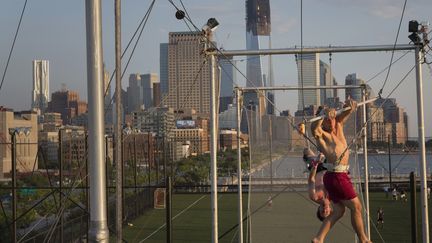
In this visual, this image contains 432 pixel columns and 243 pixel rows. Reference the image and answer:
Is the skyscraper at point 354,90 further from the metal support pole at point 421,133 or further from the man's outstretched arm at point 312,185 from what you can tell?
the man's outstretched arm at point 312,185

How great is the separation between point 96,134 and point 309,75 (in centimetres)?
614

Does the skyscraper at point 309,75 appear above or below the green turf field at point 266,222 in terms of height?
above

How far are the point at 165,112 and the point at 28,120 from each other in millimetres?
40627

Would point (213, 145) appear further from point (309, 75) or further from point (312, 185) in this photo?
point (309, 75)

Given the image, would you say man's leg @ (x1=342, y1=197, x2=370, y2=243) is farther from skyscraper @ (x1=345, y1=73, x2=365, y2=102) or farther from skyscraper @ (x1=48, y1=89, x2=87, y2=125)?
skyscraper @ (x1=48, y1=89, x2=87, y2=125)

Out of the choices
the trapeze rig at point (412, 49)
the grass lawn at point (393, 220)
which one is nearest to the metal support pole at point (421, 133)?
the trapeze rig at point (412, 49)

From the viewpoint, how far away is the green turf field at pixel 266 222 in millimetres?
9172

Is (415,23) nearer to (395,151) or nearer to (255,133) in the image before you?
(255,133)

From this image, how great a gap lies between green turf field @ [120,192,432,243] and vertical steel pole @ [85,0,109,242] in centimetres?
558

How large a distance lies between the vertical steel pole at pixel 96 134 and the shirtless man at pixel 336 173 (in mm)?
1997

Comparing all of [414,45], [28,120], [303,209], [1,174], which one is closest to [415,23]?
[414,45]

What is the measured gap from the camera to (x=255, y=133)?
10422mm

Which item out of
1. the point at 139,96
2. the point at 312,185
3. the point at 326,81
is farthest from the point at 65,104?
the point at 312,185

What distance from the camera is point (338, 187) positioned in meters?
5.04
